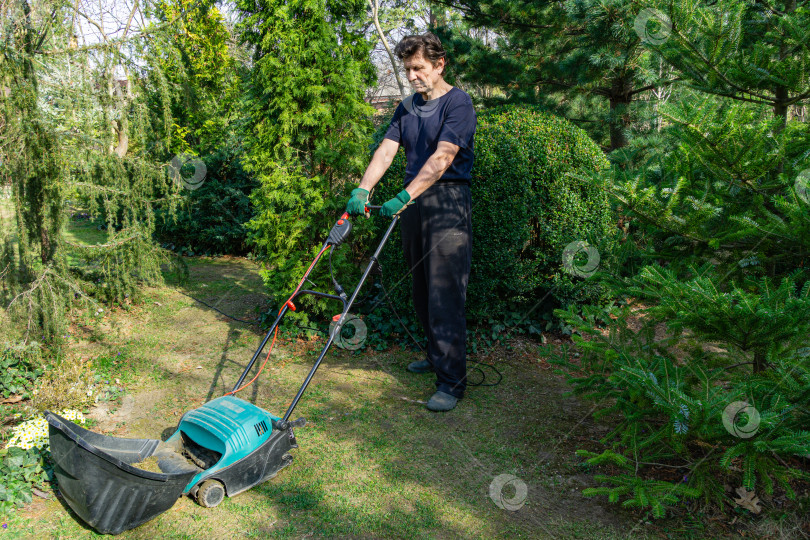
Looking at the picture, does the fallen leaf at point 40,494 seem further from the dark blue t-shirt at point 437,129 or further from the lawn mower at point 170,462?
the dark blue t-shirt at point 437,129

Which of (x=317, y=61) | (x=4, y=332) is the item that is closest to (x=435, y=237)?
(x=317, y=61)

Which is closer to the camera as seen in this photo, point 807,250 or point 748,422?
point 748,422

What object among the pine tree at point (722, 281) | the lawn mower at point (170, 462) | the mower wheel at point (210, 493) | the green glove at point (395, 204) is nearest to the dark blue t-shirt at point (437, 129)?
the green glove at point (395, 204)

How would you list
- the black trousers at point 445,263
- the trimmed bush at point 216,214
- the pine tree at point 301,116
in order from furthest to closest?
1. the trimmed bush at point 216,214
2. the pine tree at point 301,116
3. the black trousers at point 445,263

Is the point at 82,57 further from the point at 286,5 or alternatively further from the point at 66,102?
the point at 286,5

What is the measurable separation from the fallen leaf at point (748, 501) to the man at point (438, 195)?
176cm

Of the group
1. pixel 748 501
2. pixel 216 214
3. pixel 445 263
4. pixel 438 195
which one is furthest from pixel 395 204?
pixel 216 214

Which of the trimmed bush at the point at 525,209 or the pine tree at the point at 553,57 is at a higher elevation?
the pine tree at the point at 553,57

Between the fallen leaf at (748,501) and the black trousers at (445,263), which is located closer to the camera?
the fallen leaf at (748,501)

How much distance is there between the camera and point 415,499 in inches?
112

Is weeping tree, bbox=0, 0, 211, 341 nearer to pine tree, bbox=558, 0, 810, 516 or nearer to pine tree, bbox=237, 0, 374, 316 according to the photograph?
pine tree, bbox=237, 0, 374, 316

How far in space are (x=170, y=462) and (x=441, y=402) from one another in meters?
1.78

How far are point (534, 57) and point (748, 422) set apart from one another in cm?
651

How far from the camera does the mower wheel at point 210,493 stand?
2678mm
